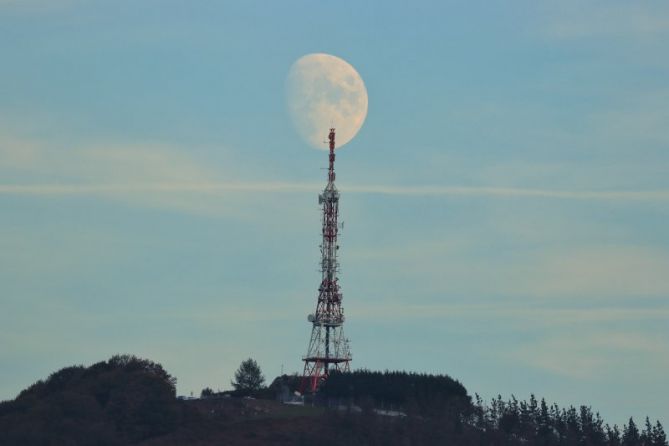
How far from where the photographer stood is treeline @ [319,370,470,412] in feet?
475

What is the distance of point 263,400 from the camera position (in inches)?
5827

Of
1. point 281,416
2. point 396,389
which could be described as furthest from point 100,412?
point 396,389

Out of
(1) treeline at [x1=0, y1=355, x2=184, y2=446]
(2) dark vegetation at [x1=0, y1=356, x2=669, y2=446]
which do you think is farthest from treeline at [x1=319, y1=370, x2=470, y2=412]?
(1) treeline at [x1=0, y1=355, x2=184, y2=446]

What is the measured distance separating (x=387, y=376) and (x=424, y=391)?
3.85 m

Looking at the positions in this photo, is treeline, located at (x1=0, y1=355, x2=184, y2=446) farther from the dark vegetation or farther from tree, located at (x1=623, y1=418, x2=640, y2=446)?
tree, located at (x1=623, y1=418, x2=640, y2=446)

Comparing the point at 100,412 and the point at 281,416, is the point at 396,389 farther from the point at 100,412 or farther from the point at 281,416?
the point at 100,412

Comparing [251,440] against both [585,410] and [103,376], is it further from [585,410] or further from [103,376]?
[585,410]

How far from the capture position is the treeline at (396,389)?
475ft

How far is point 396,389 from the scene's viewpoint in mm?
150250

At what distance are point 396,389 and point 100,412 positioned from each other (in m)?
29.6

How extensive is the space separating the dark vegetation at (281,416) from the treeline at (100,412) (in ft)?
0.28

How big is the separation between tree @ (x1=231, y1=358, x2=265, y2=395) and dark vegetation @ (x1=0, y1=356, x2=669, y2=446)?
1.89 m

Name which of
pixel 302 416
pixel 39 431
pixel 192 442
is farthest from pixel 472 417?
pixel 39 431

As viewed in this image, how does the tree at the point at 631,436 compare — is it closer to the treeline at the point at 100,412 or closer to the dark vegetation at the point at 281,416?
the dark vegetation at the point at 281,416
